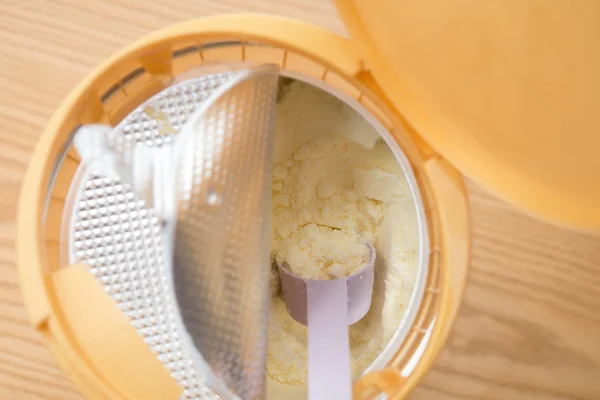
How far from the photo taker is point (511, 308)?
1.60 feet

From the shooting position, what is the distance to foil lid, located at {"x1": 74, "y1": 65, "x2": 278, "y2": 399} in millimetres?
376

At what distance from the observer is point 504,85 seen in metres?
0.29

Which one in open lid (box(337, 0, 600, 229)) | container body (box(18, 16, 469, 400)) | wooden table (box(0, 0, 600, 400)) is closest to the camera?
open lid (box(337, 0, 600, 229))

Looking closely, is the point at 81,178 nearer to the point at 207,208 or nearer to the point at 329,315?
the point at 207,208

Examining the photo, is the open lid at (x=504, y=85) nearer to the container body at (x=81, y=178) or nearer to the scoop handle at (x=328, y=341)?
the container body at (x=81, y=178)

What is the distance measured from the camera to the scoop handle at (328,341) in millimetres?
397

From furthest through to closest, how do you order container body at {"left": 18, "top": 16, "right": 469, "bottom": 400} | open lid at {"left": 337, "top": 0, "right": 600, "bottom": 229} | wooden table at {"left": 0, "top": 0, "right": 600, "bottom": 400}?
wooden table at {"left": 0, "top": 0, "right": 600, "bottom": 400}, container body at {"left": 18, "top": 16, "right": 469, "bottom": 400}, open lid at {"left": 337, "top": 0, "right": 600, "bottom": 229}

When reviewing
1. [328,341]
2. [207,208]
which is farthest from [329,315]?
[207,208]

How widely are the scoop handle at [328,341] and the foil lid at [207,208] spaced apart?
45 millimetres

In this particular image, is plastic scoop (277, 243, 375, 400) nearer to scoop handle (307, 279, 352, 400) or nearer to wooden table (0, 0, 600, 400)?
scoop handle (307, 279, 352, 400)

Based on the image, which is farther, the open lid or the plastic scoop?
the plastic scoop

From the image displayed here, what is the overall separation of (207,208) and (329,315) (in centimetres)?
14

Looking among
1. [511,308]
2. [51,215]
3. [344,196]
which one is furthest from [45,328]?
[511,308]

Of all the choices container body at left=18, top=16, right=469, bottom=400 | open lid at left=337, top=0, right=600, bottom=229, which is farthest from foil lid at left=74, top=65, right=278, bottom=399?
open lid at left=337, top=0, right=600, bottom=229
